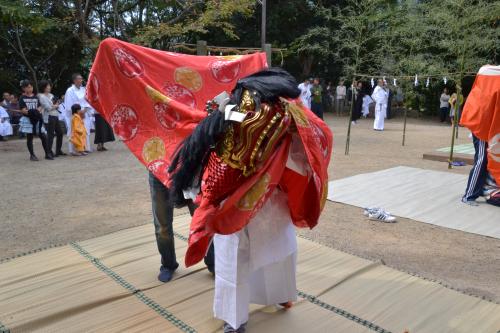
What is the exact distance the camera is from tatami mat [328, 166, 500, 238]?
4.73 m

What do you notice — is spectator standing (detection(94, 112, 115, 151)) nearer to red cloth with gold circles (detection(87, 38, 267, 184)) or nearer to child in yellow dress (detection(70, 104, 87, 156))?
child in yellow dress (detection(70, 104, 87, 156))

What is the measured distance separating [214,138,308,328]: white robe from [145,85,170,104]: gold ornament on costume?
0.93 metres

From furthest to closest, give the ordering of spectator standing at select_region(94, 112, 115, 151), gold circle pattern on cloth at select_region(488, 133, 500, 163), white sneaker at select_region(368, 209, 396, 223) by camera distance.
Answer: spectator standing at select_region(94, 112, 115, 151) < gold circle pattern on cloth at select_region(488, 133, 500, 163) < white sneaker at select_region(368, 209, 396, 223)

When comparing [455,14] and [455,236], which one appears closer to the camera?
[455,236]

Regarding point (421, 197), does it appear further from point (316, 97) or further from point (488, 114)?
point (316, 97)

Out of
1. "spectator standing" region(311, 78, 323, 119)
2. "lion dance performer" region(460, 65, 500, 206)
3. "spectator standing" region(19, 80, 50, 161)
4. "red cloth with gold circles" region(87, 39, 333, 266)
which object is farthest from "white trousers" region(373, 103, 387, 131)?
"red cloth with gold circles" region(87, 39, 333, 266)

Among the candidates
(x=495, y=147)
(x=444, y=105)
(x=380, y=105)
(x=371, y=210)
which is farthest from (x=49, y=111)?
(x=444, y=105)

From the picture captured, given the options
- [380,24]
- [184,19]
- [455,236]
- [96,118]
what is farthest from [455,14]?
[184,19]

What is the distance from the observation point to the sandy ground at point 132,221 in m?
3.62

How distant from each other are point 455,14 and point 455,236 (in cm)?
471

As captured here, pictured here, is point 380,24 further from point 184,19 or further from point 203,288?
point 203,288

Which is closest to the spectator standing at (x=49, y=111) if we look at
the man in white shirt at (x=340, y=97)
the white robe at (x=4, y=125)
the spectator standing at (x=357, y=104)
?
the white robe at (x=4, y=125)

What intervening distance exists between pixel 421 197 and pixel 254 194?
4.17 metres

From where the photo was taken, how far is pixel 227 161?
83.3 inches
